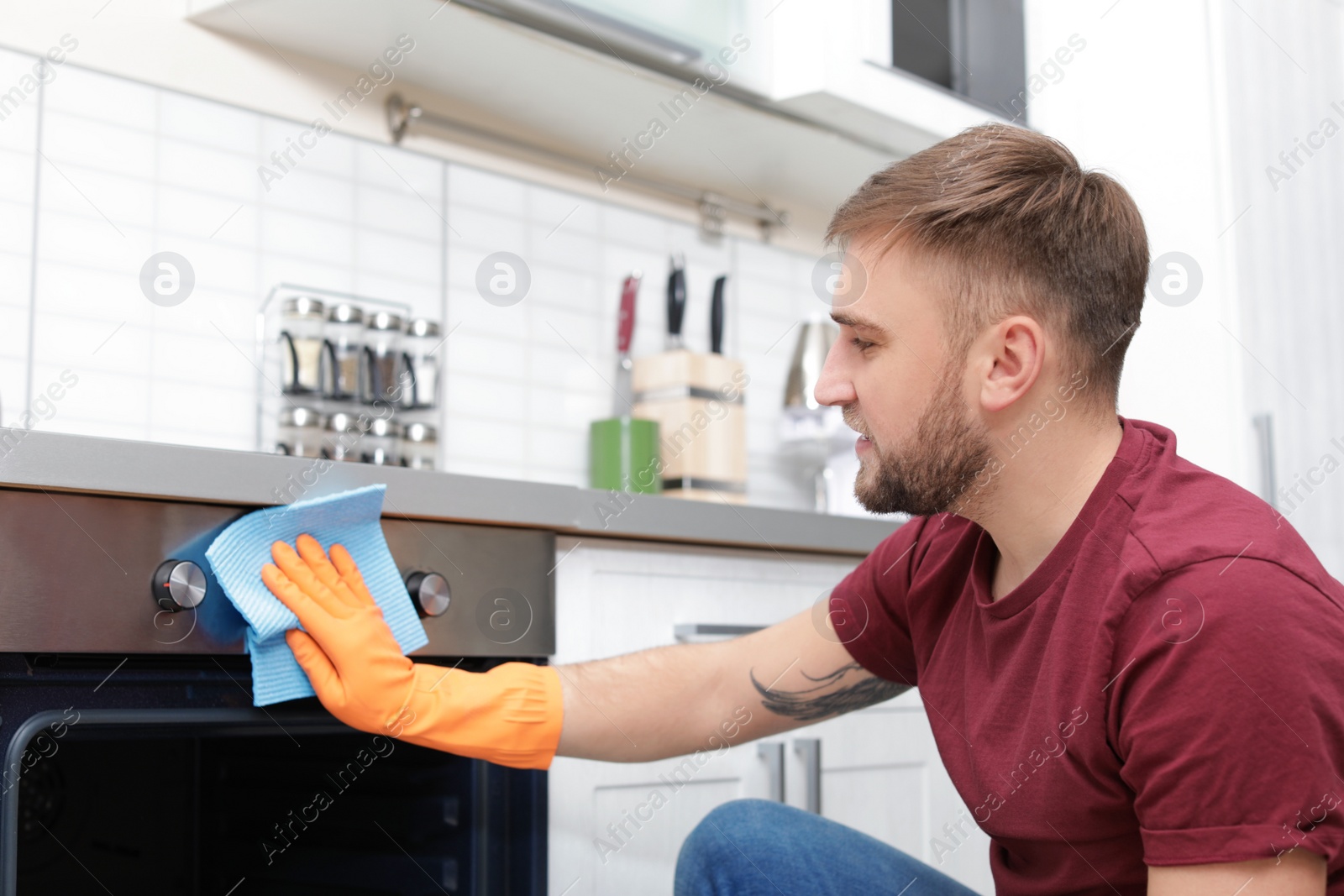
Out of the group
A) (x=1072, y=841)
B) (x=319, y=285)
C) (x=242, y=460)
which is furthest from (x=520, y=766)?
(x=319, y=285)

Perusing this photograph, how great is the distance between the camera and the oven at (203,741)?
87cm

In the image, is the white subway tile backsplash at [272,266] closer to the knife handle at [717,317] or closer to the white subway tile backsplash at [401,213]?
the white subway tile backsplash at [401,213]

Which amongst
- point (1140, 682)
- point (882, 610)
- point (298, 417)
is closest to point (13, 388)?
point (298, 417)

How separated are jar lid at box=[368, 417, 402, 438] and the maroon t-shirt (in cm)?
69

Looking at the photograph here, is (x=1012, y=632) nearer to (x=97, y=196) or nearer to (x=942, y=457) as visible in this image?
(x=942, y=457)

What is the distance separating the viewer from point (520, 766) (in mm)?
1100

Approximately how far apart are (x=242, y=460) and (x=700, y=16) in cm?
99

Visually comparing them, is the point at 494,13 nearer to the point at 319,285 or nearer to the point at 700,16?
the point at 700,16

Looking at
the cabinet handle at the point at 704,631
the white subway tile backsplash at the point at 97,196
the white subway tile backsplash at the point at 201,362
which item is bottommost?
the cabinet handle at the point at 704,631

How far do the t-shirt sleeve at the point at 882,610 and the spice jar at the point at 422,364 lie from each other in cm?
68

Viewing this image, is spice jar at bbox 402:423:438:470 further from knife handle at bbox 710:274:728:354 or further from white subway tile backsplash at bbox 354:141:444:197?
knife handle at bbox 710:274:728:354

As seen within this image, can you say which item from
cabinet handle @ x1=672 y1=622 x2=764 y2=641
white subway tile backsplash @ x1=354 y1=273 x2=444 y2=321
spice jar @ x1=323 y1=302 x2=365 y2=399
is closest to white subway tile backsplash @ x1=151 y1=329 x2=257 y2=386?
spice jar @ x1=323 y1=302 x2=365 y2=399

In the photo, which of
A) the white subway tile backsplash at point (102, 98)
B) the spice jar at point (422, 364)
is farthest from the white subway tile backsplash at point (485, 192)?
the white subway tile backsplash at point (102, 98)

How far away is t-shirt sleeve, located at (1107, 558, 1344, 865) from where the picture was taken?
2.47ft
